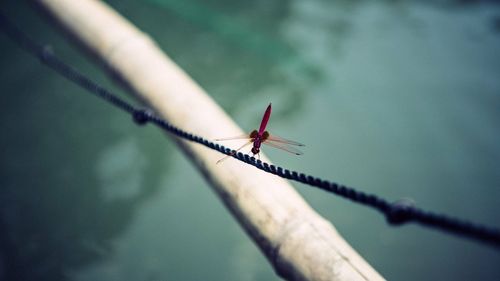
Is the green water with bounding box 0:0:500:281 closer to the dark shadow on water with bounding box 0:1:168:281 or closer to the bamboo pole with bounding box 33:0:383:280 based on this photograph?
the dark shadow on water with bounding box 0:1:168:281

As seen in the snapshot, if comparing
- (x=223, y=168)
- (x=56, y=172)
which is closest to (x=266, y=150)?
(x=223, y=168)

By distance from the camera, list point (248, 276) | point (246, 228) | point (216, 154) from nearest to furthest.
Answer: point (246, 228), point (216, 154), point (248, 276)

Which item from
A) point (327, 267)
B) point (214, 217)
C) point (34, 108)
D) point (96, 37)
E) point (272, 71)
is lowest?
point (327, 267)

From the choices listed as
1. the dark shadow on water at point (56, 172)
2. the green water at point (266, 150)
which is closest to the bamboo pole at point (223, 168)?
the green water at point (266, 150)

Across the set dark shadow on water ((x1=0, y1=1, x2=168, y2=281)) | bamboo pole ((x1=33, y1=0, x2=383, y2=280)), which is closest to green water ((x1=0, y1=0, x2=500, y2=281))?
dark shadow on water ((x1=0, y1=1, x2=168, y2=281))

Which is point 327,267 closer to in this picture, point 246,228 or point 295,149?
point 246,228

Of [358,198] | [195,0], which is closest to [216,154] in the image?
[358,198]

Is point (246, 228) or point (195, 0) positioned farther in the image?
point (195, 0)

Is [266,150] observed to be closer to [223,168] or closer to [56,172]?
[223,168]
